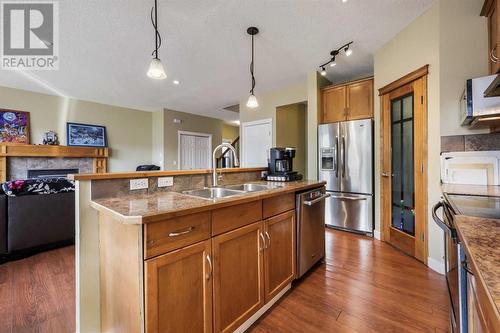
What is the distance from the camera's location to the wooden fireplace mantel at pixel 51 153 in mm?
4406

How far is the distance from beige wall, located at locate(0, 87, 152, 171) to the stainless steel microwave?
6.86m

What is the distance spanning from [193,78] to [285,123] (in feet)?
Result: 7.06

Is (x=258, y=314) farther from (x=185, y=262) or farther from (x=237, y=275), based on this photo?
(x=185, y=262)

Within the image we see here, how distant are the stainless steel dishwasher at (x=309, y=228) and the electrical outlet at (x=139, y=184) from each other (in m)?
1.24

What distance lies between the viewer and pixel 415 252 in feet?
8.18

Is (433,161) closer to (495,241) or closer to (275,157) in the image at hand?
(275,157)

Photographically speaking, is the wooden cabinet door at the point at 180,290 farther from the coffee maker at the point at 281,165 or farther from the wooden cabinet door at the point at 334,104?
the wooden cabinet door at the point at 334,104

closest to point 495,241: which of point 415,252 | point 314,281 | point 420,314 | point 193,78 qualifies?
point 420,314

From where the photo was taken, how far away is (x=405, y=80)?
2574mm

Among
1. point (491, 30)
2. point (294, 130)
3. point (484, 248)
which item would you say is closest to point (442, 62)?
point (491, 30)

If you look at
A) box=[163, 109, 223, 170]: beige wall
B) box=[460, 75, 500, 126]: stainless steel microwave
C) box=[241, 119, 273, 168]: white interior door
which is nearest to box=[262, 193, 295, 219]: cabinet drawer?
box=[460, 75, 500, 126]: stainless steel microwave

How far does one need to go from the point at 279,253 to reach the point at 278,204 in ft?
1.28

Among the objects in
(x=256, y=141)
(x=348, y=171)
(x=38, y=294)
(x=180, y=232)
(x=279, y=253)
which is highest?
(x=256, y=141)

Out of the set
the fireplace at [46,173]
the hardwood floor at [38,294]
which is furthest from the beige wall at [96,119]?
the hardwood floor at [38,294]
